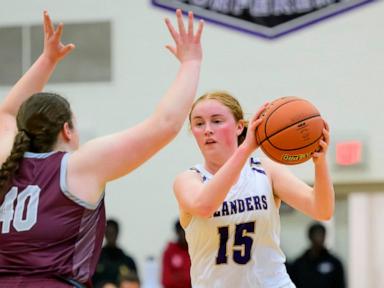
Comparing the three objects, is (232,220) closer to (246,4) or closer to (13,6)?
(246,4)

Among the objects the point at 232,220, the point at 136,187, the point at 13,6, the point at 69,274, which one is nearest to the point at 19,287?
the point at 69,274

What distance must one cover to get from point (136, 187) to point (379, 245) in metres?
3.08

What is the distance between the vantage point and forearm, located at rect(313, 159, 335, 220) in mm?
4293

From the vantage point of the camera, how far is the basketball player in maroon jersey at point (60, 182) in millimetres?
3291

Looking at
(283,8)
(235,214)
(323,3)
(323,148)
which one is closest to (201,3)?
(283,8)

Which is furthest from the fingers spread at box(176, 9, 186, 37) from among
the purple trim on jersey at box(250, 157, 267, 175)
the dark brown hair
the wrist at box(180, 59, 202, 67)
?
the purple trim on jersey at box(250, 157, 267, 175)

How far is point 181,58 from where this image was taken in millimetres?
3539

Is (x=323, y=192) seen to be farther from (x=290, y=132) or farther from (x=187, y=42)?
(x=187, y=42)

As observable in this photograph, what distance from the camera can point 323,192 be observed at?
436 cm

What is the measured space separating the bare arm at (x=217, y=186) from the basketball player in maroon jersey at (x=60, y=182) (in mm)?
608

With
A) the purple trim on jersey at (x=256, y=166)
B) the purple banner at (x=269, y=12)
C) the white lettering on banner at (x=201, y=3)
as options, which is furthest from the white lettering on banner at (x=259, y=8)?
the purple trim on jersey at (x=256, y=166)

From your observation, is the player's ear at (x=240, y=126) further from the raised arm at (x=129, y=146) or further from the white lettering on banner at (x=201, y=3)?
the white lettering on banner at (x=201, y=3)

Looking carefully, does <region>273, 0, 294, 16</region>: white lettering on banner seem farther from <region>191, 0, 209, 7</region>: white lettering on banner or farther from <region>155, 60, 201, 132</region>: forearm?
<region>155, 60, 201, 132</region>: forearm

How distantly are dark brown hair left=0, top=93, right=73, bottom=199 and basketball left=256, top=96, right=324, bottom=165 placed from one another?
105 cm
